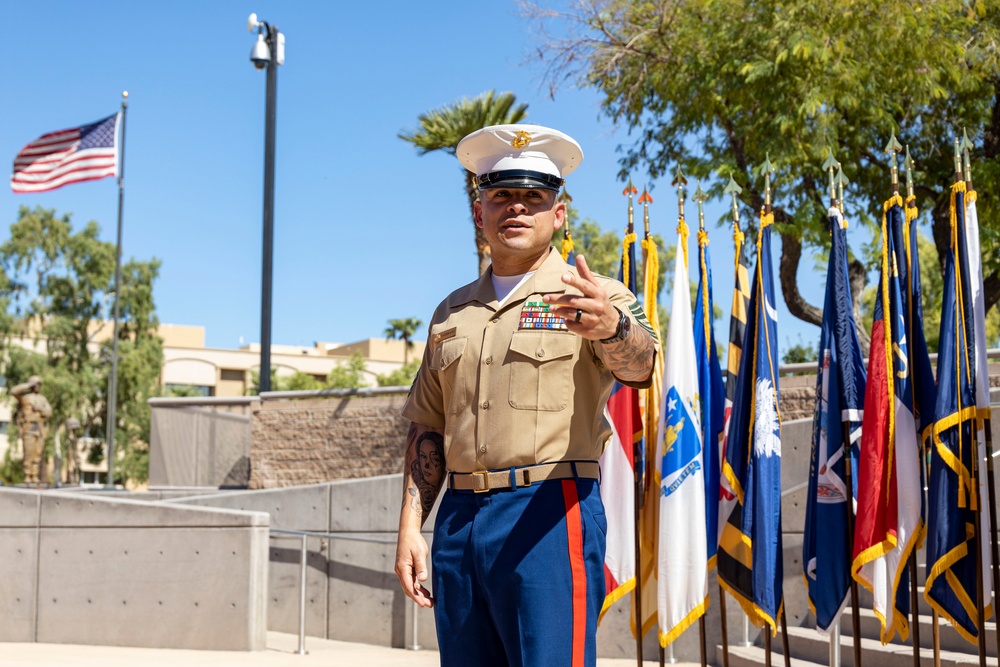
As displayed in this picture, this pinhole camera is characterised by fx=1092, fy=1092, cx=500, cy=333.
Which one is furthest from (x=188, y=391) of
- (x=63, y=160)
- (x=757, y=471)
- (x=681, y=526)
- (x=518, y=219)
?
(x=518, y=219)

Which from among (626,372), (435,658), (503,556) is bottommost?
(435,658)

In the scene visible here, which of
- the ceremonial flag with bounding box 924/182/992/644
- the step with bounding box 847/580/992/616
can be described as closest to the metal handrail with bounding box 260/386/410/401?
the step with bounding box 847/580/992/616

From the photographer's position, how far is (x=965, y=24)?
12.8 meters

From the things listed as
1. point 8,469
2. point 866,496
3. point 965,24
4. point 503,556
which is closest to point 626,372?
point 503,556

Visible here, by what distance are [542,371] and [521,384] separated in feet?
0.21

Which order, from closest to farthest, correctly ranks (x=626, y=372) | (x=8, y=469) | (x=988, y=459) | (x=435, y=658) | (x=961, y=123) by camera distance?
(x=626, y=372) → (x=988, y=459) → (x=435, y=658) → (x=961, y=123) → (x=8, y=469)

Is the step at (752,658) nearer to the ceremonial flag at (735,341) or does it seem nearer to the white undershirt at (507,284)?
the ceremonial flag at (735,341)

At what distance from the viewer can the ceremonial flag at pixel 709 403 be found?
6375 mm

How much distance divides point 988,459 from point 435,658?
5.00 m

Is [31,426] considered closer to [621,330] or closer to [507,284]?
[507,284]

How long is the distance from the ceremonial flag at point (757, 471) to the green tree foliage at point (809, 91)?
21.9ft

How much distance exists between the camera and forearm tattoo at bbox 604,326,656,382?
2652 mm

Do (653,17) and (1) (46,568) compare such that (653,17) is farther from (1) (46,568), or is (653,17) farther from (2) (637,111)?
(1) (46,568)

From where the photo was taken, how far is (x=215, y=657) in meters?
8.34
